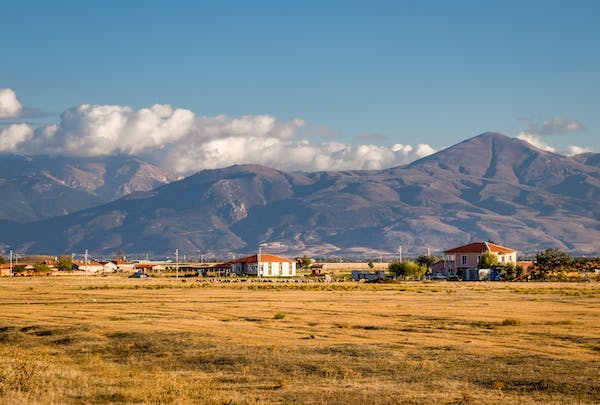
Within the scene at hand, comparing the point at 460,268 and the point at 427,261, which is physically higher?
the point at 427,261

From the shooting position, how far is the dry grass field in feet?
86.5

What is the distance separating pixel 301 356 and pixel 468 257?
13190 centimetres

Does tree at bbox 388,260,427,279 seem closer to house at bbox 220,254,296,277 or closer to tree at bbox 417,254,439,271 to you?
tree at bbox 417,254,439,271

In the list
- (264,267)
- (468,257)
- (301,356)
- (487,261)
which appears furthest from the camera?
(264,267)

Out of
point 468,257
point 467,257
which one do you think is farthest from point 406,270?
point 467,257

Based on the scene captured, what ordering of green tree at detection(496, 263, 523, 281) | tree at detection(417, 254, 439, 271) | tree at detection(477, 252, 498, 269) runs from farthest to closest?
1. tree at detection(417, 254, 439, 271)
2. tree at detection(477, 252, 498, 269)
3. green tree at detection(496, 263, 523, 281)

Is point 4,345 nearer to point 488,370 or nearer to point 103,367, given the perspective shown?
point 103,367

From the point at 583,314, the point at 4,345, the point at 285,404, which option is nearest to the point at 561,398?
the point at 285,404

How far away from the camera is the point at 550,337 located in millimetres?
40250

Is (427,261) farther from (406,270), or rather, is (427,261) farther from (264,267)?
(406,270)

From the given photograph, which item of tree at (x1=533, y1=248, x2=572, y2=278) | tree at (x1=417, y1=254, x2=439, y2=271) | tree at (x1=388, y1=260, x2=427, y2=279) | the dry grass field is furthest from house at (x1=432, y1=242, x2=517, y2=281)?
the dry grass field

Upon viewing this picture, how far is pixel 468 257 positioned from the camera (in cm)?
16162

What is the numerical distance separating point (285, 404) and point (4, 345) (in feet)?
65.5

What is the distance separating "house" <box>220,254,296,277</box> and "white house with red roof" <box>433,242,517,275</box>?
31.4m
